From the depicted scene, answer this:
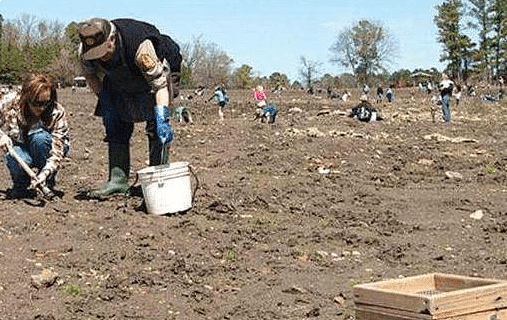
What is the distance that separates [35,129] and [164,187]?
46.6 inches

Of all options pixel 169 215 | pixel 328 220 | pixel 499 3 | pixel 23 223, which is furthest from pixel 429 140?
pixel 499 3

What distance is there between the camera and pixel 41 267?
18.7 ft

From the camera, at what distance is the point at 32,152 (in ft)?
24.0

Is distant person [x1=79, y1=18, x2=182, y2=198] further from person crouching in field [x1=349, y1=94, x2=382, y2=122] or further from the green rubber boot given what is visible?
person crouching in field [x1=349, y1=94, x2=382, y2=122]

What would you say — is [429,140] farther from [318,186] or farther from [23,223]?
[23,223]

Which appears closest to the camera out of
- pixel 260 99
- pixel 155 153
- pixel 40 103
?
pixel 40 103

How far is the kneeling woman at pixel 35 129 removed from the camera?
7043 millimetres

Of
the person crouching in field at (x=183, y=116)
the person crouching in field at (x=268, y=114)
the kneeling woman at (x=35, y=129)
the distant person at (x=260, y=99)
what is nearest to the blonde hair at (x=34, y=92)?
the kneeling woman at (x=35, y=129)

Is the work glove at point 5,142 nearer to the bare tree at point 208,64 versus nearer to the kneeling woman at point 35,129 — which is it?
the kneeling woman at point 35,129

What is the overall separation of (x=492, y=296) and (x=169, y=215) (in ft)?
12.6

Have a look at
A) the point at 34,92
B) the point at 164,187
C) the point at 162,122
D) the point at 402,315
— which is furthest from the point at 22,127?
the point at 402,315

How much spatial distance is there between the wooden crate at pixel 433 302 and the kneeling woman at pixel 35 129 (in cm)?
380

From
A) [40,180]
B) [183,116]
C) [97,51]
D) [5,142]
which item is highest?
[97,51]

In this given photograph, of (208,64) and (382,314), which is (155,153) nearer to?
(382,314)
